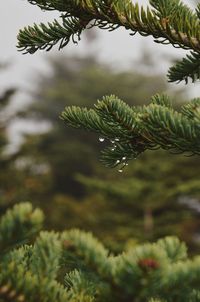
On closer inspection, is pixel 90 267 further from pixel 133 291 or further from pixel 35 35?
pixel 35 35

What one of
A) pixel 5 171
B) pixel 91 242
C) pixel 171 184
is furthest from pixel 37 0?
pixel 5 171

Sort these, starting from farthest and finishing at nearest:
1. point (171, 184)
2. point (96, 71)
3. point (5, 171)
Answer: point (96, 71)
point (5, 171)
point (171, 184)

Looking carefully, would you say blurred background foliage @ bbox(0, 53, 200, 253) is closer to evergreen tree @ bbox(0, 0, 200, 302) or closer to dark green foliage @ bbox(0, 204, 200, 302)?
evergreen tree @ bbox(0, 0, 200, 302)

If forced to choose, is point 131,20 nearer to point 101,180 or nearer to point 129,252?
point 129,252

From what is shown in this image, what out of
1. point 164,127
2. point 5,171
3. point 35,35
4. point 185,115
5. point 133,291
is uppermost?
point 5,171

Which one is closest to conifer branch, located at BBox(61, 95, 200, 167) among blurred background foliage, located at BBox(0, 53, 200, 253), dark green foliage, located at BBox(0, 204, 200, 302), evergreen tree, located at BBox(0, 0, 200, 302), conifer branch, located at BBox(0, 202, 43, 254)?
evergreen tree, located at BBox(0, 0, 200, 302)

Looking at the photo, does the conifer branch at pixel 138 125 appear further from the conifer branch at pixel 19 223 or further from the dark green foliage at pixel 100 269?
the conifer branch at pixel 19 223

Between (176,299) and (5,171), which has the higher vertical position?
(5,171)
